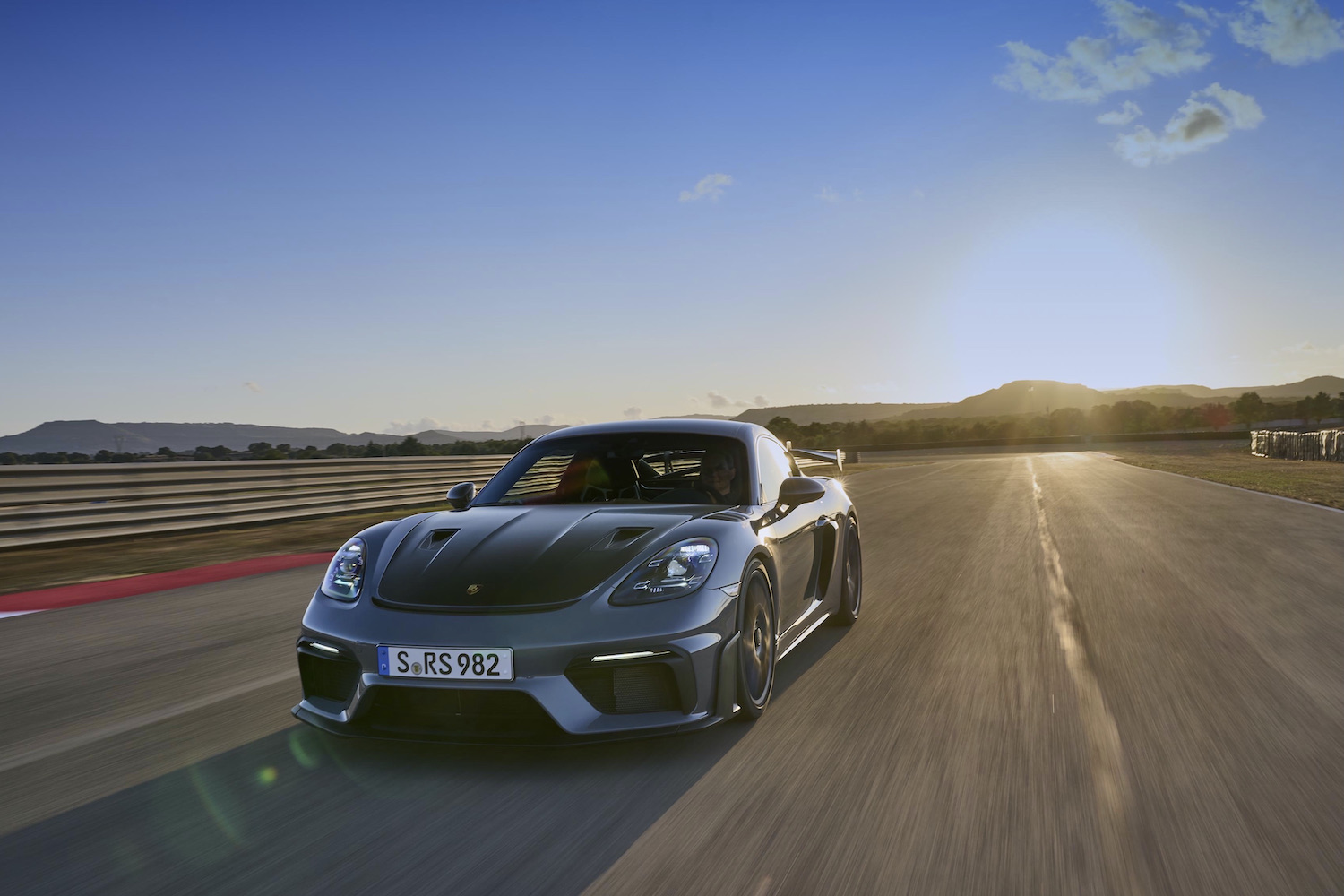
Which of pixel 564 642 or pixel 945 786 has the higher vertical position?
pixel 564 642

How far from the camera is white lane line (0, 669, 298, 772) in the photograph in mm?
4074

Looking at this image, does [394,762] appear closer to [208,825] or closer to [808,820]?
[208,825]

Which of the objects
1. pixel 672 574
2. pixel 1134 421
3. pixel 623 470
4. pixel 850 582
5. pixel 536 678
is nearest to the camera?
pixel 536 678

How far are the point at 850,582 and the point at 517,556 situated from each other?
3148 mm

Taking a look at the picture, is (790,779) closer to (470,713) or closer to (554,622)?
(554,622)

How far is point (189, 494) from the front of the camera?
13695 millimetres

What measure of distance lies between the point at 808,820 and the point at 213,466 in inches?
510

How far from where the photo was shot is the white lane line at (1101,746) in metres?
2.96

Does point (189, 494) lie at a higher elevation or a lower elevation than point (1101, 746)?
higher

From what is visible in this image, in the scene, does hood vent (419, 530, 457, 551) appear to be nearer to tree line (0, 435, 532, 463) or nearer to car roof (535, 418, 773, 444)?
car roof (535, 418, 773, 444)

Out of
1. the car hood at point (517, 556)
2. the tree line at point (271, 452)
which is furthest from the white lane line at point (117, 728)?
the tree line at point (271, 452)

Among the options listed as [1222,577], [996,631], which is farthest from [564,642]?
[1222,577]

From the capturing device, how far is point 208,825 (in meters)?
3.20

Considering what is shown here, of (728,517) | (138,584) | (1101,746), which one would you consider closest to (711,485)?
(728,517)
